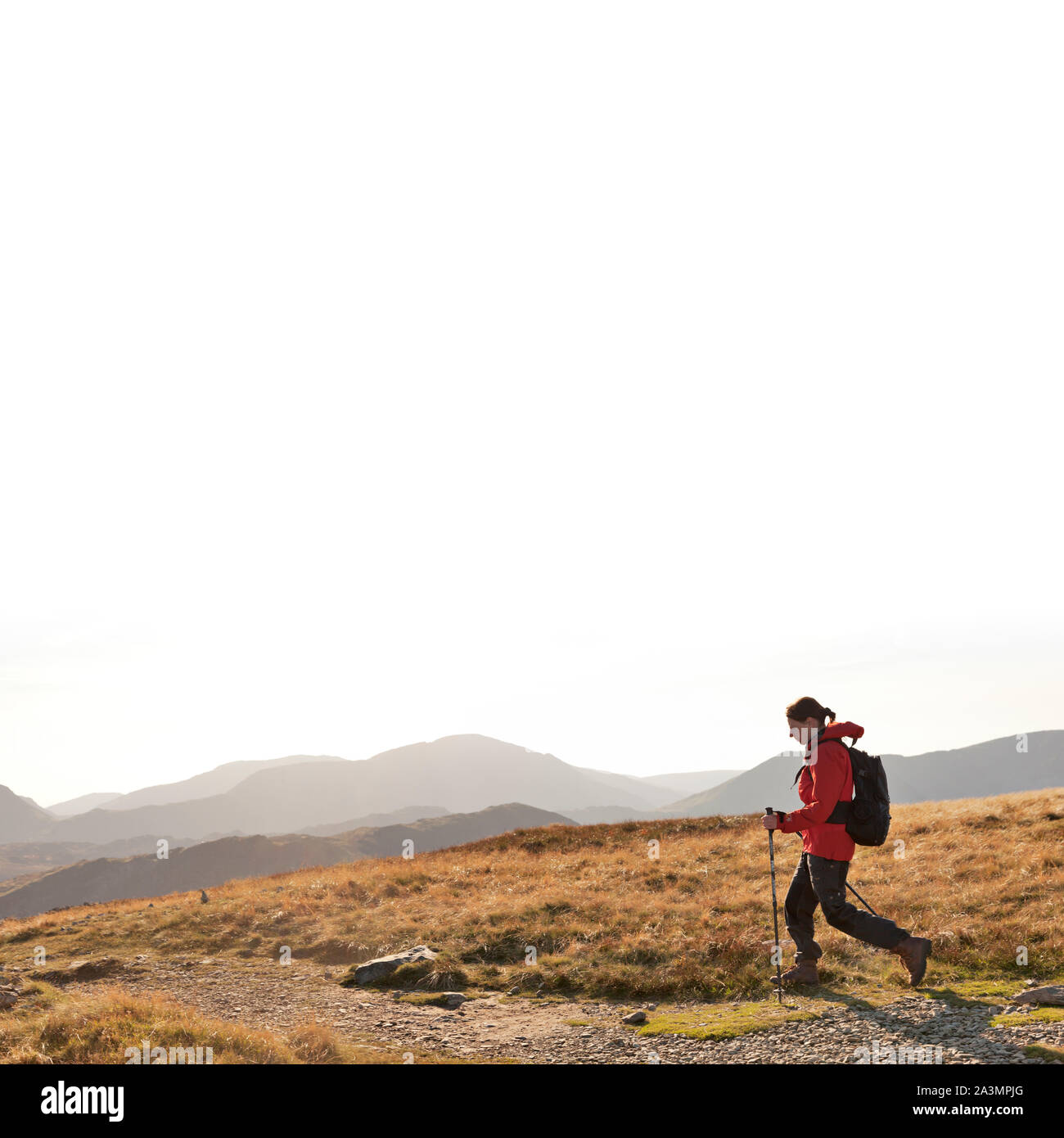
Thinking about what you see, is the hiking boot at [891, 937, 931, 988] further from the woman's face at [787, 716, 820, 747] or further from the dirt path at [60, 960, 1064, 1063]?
the woman's face at [787, 716, 820, 747]

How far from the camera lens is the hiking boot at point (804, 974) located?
32.8ft

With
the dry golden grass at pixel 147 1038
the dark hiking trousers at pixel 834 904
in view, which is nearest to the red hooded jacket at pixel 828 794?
the dark hiking trousers at pixel 834 904

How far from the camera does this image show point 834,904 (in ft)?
29.5

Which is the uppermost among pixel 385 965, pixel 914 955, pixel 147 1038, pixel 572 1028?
pixel 147 1038

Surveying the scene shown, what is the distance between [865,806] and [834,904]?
1.23m

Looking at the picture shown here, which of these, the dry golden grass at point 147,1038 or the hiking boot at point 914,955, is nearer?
the dry golden grass at point 147,1038

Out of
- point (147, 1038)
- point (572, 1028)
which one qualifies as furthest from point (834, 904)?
point (147, 1038)

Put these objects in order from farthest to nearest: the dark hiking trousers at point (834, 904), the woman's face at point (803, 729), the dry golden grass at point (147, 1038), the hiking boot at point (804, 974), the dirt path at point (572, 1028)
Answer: the hiking boot at point (804, 974) < the woman's face at point (803, 729) < the dark hiking trousers at point (834, 904) < the dry golden grass at point (147, 1038) < the dirt path at point (572, 1028)

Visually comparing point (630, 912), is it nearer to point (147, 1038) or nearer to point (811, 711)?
point (811, 711)

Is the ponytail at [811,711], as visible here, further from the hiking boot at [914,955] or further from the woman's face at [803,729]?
the hiking boot at [914,955]

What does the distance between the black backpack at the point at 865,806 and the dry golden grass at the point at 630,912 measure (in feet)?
7.64

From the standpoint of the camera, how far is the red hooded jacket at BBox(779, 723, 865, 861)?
9.09 m

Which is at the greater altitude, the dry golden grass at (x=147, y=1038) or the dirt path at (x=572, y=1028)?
the dry golden grass at (x=147, y=1038)
